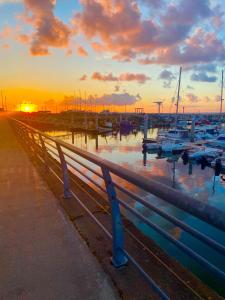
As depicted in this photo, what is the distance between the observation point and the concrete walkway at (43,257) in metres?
2.28

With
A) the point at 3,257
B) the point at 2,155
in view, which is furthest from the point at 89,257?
the point at 2,155

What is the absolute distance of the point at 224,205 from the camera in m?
13.8

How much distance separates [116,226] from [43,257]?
977 millimetres

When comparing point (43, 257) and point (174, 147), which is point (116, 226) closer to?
point (43, 257)

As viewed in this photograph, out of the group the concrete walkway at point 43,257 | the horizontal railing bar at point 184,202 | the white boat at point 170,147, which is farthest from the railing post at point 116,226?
the white boat at point 170,147

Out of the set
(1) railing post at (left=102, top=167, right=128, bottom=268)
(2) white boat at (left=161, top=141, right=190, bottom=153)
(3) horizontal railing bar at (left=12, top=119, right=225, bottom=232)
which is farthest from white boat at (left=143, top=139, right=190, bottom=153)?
(3) horizontal railing bar at (left=12, top=119, right=225, bottom=232)

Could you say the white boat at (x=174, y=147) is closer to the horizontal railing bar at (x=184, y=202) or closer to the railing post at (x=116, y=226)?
the railing post at (x=116, y=226)

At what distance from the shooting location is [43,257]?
2789 mm

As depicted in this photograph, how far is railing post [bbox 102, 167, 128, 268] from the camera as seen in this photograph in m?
2.34

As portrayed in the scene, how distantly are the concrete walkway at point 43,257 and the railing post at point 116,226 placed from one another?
22 cm

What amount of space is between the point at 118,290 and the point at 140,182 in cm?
→ 120

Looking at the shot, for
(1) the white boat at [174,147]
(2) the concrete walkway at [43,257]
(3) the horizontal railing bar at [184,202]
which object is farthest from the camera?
(1) the white boat at [174,147]

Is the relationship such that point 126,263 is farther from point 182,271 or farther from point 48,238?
point 48,238

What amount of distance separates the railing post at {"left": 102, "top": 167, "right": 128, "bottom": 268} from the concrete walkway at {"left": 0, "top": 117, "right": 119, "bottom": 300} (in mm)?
215
